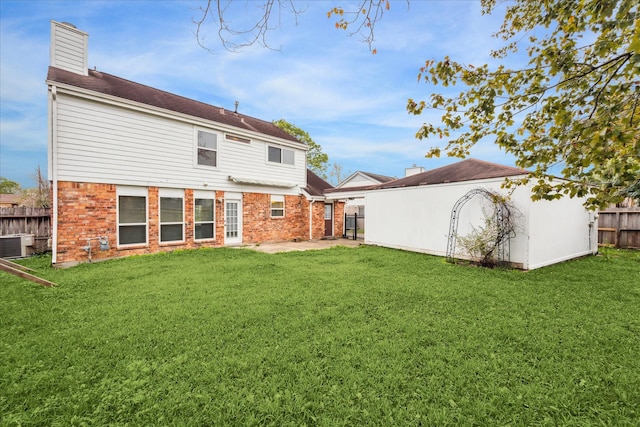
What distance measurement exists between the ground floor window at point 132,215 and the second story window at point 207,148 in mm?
2534

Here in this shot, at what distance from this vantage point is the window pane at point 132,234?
9336 millimetres

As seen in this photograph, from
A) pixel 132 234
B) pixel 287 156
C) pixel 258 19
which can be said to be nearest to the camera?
pixel 258 19

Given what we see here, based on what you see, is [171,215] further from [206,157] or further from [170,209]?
[206,157]

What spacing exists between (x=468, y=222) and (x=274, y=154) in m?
9.24

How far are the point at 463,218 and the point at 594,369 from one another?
6.90 meters

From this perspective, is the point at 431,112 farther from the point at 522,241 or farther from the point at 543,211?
the point at 543,211

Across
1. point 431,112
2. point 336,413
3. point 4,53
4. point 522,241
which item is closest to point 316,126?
point 4,53

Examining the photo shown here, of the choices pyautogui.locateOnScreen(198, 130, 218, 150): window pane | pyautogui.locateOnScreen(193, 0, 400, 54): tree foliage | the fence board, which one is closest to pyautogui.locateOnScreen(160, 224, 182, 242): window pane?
pyautogui.locateOnScreen(198, 130, 218, 150): window pane

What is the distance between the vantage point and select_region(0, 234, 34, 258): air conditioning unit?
8867 mm

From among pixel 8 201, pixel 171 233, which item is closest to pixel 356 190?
pixel 171 233

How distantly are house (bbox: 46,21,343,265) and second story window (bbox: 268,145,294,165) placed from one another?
0.18 ft

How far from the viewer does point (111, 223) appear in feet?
29.8

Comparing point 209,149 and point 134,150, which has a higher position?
point 209,149

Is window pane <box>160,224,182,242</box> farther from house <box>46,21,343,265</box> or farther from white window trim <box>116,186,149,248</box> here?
white window trim <box>116,186,149,248</box>
